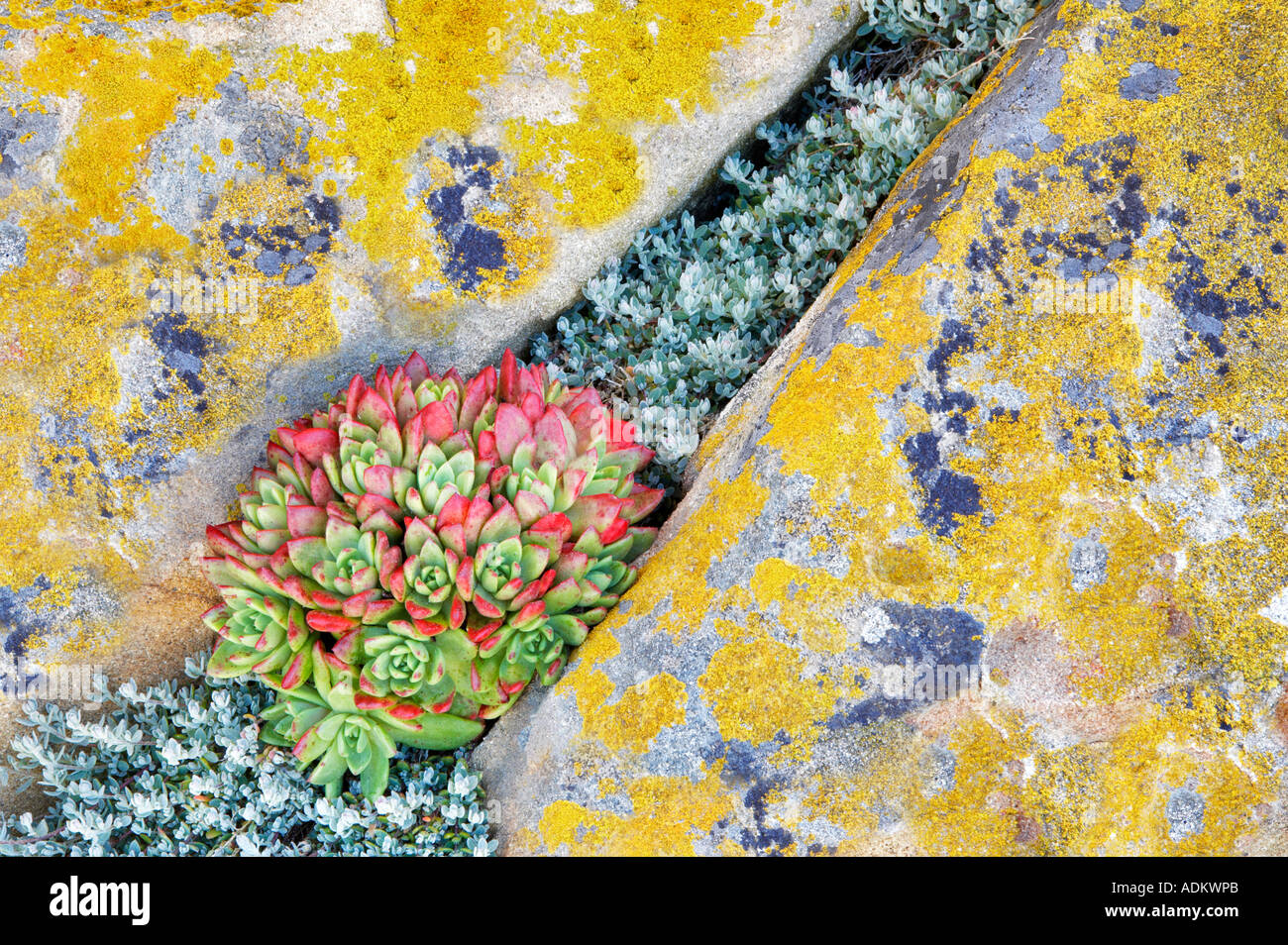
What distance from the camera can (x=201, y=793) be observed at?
133 inches

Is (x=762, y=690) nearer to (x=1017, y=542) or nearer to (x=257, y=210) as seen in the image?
(x=1017, y=542)

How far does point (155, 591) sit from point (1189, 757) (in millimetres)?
3774

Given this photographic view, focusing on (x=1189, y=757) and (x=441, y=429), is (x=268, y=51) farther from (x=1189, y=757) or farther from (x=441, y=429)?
(x=1189, y=757)

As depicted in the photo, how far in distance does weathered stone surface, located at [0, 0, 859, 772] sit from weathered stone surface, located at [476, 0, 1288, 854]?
4.29 ft

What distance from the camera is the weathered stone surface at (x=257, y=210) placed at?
3.52 meters

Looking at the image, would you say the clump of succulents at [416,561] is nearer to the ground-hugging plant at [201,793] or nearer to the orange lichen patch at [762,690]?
the ground-hugging plant at [201,793]

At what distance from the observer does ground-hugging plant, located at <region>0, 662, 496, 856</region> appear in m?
3.24

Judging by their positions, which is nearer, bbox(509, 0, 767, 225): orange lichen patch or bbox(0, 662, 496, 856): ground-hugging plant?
bbox(0, 662, 496, 856): ground-hugging plant

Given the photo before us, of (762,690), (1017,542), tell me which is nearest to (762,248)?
(1017,542)

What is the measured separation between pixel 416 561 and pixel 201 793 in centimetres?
135

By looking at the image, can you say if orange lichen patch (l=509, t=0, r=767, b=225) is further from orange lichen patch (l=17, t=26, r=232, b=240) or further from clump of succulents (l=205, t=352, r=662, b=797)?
orange lichen patch (l=17, t=26, r=232, b=240)

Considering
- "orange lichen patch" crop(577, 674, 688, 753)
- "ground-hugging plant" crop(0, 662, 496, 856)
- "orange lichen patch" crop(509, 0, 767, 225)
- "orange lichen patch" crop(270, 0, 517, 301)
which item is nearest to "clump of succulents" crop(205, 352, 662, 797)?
"ground-hugging plant" crop(0, 662, 496, 856)

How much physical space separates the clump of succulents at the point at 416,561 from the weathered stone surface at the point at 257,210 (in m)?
0.51

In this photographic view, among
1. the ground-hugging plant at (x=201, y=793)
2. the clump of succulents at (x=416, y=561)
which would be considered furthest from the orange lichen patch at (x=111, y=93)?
the ground-hugging plant at (x=201, y=793)
